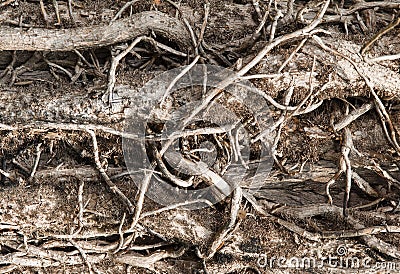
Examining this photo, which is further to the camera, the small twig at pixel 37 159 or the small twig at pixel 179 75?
the small twig at pixel 37 159

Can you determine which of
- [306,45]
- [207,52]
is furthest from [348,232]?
[207,52]

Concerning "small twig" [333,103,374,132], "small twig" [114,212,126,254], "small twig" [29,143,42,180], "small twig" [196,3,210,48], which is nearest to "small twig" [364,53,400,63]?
"small twig" [333,103,374,132]

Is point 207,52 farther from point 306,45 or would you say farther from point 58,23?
point 58,23

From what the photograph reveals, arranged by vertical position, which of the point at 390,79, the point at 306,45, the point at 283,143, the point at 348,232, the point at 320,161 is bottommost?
the point at 348,232

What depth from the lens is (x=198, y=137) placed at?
1.41 metres

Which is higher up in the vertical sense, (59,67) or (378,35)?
(378,35)

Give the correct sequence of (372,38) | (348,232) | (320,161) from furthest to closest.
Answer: (320,161) < (348,232) < (372,38)

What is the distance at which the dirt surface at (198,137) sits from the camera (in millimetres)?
1366

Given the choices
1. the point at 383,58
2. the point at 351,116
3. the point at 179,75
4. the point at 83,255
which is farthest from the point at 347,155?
the point at 83,255

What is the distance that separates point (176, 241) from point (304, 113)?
54 cm

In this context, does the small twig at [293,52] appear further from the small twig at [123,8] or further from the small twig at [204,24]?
the small twig at [123,8]

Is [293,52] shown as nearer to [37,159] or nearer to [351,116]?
[351,116]

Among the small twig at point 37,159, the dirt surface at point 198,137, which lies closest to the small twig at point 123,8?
the dirt surface at point 198,137

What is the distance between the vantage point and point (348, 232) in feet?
4.81
